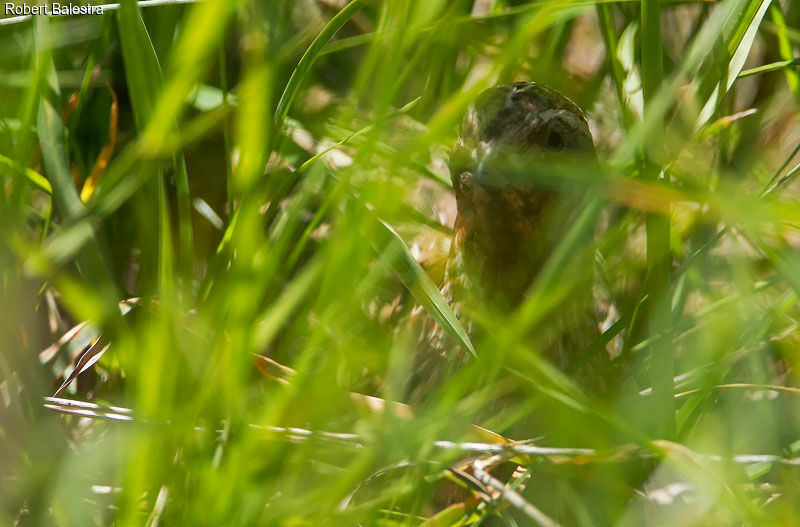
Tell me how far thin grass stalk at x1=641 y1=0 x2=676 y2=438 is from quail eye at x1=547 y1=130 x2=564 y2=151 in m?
0.37

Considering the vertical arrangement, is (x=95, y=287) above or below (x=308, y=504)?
above

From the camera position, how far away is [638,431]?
117cm

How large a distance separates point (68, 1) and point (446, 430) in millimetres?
1105

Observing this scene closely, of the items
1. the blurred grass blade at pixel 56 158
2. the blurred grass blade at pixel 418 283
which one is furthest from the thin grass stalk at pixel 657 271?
the blurred grass blade at pixel 56 158

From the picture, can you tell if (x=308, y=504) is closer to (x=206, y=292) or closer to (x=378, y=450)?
(x=378, y=450)

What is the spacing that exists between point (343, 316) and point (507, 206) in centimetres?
64

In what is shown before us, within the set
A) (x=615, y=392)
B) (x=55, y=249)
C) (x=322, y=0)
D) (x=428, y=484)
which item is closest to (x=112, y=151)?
(x=55, y=249)

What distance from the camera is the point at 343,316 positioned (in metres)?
1.30

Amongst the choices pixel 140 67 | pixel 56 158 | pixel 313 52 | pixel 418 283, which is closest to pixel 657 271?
pixel 418 283

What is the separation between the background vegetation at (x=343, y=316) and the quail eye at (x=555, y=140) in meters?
0.15

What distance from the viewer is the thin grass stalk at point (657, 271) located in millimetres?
1262

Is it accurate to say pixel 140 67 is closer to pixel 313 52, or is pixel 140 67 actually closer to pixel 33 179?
pixel 313 52

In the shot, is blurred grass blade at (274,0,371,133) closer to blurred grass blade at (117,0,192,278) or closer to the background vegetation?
the background vegetation

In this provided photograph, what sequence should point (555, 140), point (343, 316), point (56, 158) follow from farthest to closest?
point (555, 140)
point (56, 158)
point (343, 316)
